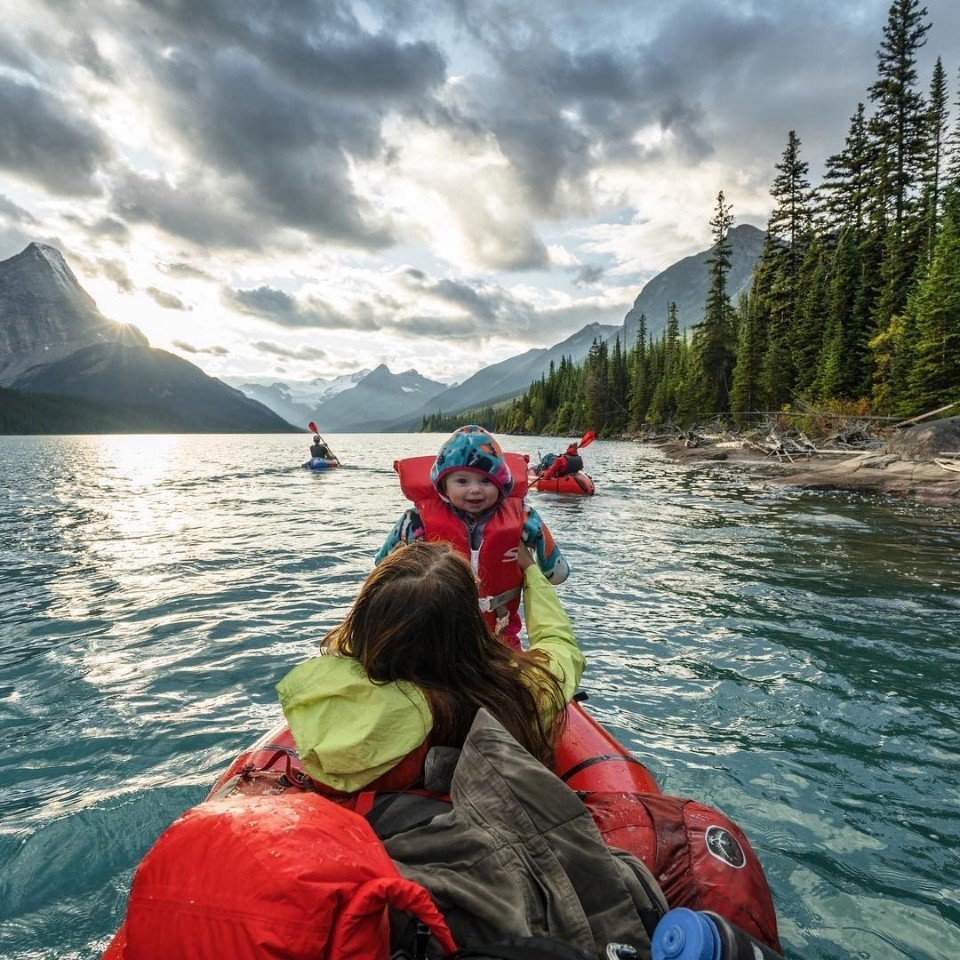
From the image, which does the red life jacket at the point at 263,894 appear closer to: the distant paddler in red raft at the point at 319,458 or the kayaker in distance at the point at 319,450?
the distant paddler in red raft at the point at 319,458

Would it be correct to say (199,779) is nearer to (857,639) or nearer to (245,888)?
(245,888)

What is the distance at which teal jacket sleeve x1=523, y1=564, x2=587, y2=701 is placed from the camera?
3.21 meters

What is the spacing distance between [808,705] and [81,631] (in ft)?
28.7

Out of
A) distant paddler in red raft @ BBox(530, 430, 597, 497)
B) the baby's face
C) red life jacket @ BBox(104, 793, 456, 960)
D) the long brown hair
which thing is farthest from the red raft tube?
distant paddler in red raft @ BBox(530, 430, 597, 497)

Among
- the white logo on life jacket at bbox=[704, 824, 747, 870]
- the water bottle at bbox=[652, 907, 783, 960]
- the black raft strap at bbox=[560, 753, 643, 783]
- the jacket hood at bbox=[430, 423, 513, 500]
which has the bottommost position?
the black raft strap at bbox=[560, 753, 643, 783]

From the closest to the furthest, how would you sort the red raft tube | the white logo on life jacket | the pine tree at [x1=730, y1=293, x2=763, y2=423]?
1. the red raft tube
2. the white logo on life jacket
3. the pine tree at [x1=730, y1=293, x2=763, y2=423]

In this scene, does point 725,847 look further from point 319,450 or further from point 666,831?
point 319,450

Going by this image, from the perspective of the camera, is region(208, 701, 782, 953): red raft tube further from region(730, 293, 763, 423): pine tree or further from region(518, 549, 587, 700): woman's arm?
region(730, 293, 763, 423): pine tree

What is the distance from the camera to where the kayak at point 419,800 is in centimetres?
138

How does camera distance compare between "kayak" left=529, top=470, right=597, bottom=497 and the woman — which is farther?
"kayak" left=529, top=470, right=597, bottom=497

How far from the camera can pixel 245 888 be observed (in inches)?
52.0

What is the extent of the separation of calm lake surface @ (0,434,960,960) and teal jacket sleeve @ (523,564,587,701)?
1.78 meters

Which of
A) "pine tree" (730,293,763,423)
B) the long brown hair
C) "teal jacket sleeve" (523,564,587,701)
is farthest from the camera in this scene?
"pine tree" (730,293,763,423)

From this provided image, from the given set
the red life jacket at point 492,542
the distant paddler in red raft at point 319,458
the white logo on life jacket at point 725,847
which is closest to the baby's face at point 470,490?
the red life jacket at point 492,542
